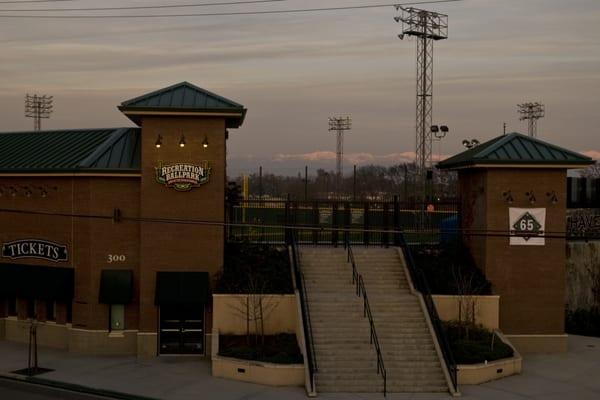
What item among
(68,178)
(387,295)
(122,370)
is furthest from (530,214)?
(68,178)

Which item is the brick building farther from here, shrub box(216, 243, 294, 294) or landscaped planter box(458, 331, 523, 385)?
landscaped planter box(458, 331, 523, 385)

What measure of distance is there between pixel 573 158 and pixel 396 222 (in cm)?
841

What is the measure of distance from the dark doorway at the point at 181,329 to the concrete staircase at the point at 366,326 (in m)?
4.37

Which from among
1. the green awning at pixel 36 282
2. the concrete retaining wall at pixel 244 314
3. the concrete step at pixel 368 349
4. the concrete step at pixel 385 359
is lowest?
the concrete step at pixel 385 359

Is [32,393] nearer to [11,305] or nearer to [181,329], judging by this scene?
[181,329]

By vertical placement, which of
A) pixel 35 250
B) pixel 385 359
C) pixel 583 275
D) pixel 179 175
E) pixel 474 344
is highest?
pixel 179 175

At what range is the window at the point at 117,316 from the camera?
26.3 metres

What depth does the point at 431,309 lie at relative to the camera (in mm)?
24828

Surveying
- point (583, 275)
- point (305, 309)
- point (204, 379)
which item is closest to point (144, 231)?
point (204, 379)

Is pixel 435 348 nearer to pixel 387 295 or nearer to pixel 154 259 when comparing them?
pixel 387 295

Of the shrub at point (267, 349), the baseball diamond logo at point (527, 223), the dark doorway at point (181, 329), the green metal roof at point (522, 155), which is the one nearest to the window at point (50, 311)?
the dark doorway at point (181, 329)

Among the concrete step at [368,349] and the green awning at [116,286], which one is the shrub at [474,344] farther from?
the green awning at [116,286]

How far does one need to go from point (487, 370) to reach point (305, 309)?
6535 millimetres

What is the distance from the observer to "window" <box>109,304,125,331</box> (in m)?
26.3
